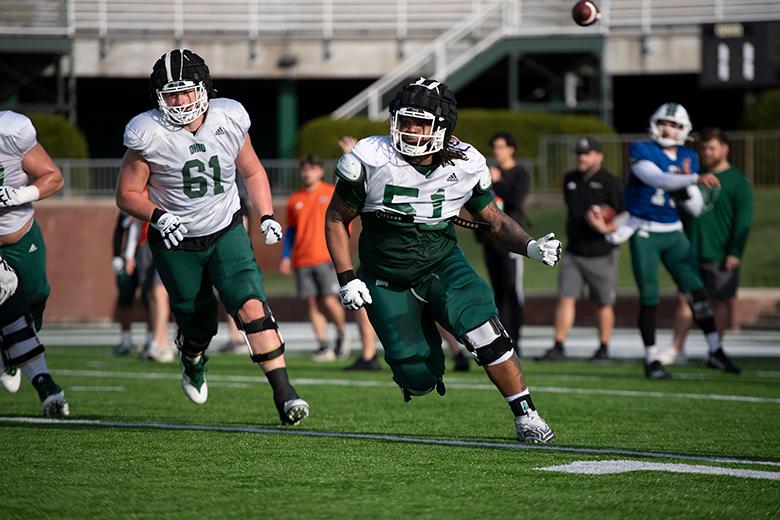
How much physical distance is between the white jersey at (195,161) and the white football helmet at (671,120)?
14.0 ft

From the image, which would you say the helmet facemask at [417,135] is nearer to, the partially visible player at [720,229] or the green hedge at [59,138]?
the partially visible player at [720,229]

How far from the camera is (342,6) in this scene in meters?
29.6

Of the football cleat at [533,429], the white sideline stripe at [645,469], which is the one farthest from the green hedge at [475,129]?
the white sideline stripe at [645,469]

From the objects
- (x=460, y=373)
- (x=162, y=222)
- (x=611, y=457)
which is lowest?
(x=460, y=373)

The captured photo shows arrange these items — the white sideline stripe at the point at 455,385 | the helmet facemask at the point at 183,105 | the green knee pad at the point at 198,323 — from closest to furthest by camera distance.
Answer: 1. the helmet facemask at the point at 183,105
2. the green knee pad at the point at 198,323
3. the white sideline stripe at the point at 455,385

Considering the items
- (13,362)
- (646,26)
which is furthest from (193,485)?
(646,26)

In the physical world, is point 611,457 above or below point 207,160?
below

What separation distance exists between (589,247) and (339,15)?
59.9ft

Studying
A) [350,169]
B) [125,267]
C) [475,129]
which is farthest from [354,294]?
[475,129]

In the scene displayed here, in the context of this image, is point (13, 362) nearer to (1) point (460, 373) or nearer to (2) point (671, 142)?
(1) point (460, 373)

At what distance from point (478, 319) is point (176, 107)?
189 cm

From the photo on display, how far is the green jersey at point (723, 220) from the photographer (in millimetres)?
11281

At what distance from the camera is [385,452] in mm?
6180

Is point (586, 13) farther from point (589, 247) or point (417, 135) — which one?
point (589, 247)
